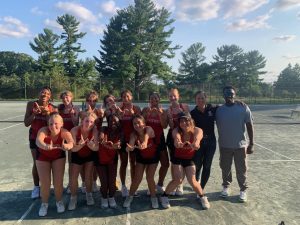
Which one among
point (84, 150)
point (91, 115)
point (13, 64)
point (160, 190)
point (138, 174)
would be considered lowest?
point (160, 190)

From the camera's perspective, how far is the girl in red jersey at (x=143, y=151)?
4891 millimetres

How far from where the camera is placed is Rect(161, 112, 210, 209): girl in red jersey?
15.9ft

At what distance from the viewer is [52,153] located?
4.71 meters

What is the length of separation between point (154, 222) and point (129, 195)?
0.82 meters

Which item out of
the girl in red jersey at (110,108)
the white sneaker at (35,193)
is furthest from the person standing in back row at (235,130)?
the white sneaker at (35,193)

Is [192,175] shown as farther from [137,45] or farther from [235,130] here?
[137,45]

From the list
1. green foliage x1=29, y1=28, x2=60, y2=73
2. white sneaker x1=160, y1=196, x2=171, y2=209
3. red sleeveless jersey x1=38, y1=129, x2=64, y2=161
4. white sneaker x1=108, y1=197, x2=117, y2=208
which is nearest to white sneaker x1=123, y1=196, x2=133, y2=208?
white sneaker x1=108, y1=197, x2=117, y2=208

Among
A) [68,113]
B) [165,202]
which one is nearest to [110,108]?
[68,113]

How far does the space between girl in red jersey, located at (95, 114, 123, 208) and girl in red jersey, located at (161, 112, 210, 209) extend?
2.80 feet

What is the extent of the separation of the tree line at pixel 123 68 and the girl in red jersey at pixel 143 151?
3222 cm

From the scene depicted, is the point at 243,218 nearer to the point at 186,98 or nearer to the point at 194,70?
the point at 186,98

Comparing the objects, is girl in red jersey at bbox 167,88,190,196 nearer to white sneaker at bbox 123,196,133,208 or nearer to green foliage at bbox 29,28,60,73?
white sneaker at bbox 123,196,133,208

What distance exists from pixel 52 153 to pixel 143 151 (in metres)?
1.38

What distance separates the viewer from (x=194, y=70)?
56.9m
